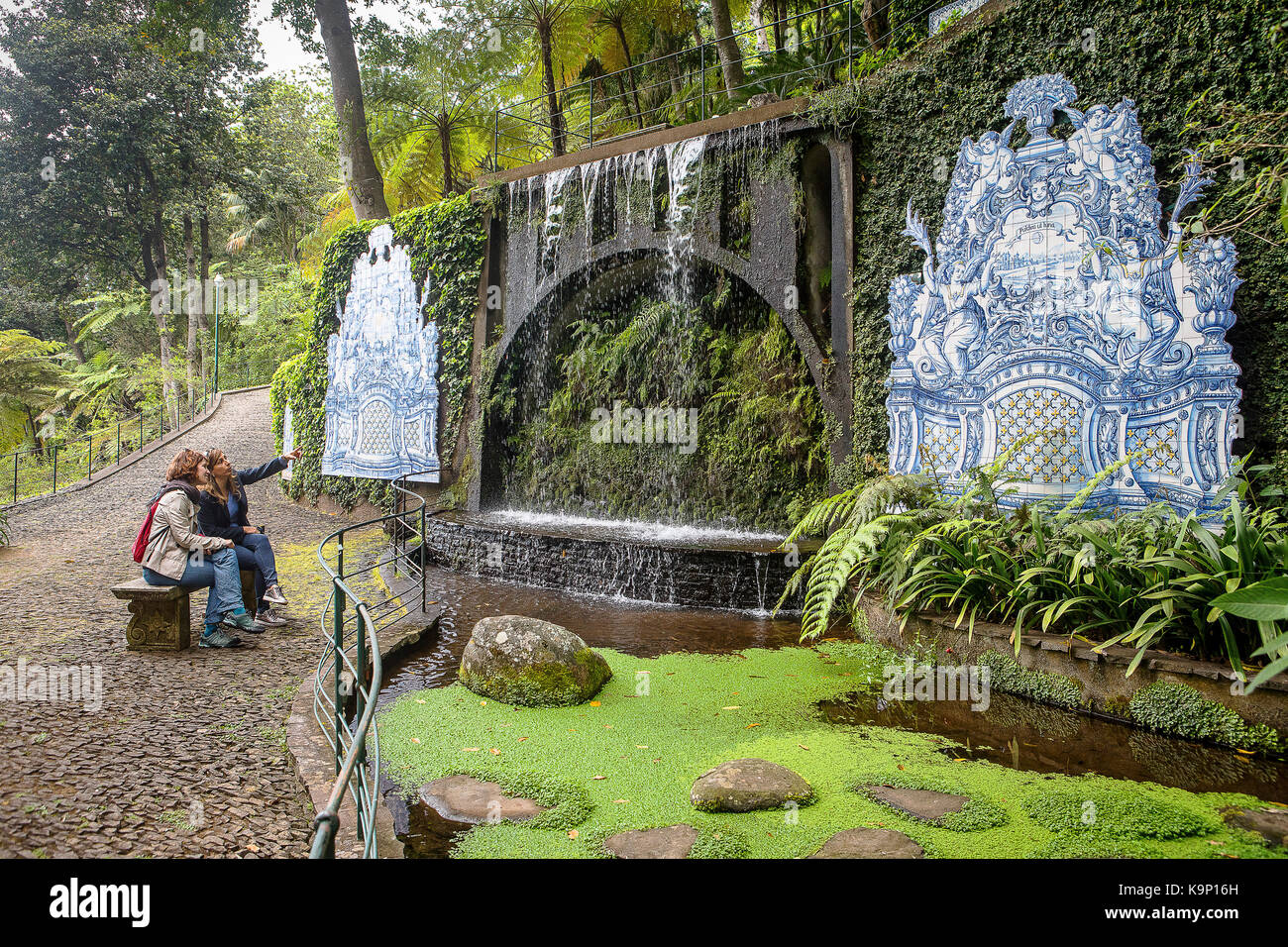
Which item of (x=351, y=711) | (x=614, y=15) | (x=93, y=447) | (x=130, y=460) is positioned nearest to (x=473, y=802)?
(x=351, y=711)

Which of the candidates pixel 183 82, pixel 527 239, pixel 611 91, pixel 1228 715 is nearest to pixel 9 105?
pixel 183 82

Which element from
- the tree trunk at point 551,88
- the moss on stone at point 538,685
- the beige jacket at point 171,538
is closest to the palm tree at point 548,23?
the tree trunk at point 551,88

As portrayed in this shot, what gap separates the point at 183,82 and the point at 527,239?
1309cm

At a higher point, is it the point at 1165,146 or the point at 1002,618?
the point at 1165,146

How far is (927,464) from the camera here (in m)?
6.97

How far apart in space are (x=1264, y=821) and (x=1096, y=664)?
132cm

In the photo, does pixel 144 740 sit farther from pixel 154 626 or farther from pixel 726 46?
pixel 726 46

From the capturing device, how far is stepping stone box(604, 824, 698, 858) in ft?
9.53

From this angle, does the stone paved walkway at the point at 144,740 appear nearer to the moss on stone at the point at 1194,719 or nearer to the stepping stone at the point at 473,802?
the stepping stone at the point at 473,802

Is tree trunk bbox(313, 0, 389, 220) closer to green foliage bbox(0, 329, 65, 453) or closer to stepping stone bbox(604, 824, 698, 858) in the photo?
green foliage bbox(0, 329, 65, 453)

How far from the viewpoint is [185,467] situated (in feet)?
17.3

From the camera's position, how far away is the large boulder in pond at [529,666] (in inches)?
183
